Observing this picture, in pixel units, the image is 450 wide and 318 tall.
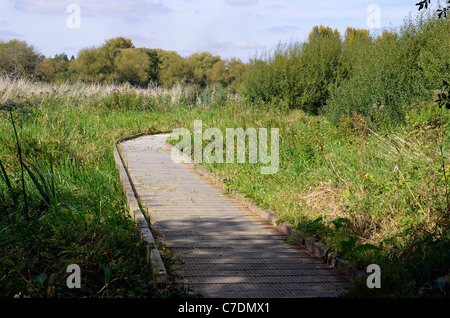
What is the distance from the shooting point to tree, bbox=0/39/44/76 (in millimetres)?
39500

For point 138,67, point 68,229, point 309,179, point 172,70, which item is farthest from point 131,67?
point 68,229

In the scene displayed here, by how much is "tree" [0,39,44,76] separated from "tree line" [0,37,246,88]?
0.81 m

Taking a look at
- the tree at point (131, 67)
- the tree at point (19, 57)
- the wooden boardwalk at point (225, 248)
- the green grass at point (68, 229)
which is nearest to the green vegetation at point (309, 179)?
the green grass at point (68, 229)

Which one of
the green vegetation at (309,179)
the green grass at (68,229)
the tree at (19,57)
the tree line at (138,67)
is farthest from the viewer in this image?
the tree line at (138,67)

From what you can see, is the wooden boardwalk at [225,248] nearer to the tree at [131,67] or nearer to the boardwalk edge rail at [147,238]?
the boardwalk edge rail at [147,238]

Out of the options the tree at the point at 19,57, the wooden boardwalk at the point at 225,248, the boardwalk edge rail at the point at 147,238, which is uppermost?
the tree at the point at 19,57

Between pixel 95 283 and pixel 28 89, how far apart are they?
15.7 metres

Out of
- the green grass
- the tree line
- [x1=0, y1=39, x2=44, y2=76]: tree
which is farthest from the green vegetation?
the tree line

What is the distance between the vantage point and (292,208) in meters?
6.64

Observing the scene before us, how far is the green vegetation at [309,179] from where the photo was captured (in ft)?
14.0

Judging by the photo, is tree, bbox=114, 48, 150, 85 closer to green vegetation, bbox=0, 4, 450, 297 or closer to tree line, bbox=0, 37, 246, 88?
tree line, bbox=0, 37, 246, 88

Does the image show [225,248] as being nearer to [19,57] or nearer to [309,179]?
[309,179]

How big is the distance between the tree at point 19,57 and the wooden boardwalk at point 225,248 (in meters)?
34.9
